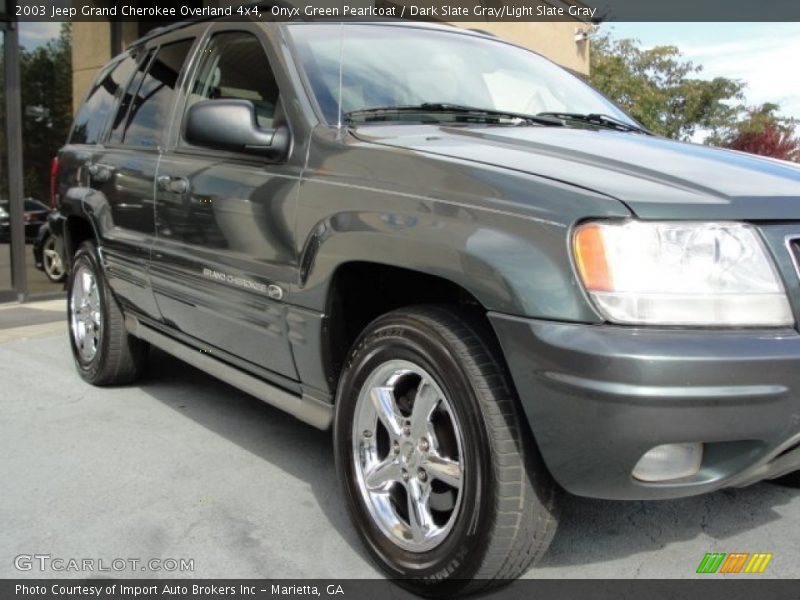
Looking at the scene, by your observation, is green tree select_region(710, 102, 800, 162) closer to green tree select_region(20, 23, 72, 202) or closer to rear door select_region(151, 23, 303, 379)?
green tree select_region(20, 23, 72, 202)

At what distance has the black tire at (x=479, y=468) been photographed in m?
2.11

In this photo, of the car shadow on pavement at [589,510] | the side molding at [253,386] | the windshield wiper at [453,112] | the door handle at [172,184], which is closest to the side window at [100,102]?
the door handle at [172,184]

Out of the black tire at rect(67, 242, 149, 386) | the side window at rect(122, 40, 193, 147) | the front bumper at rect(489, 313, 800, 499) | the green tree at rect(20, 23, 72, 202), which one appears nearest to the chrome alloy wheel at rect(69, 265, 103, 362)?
the black tire at rect(67, 242, 149, 386)

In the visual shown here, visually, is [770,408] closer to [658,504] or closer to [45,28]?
[658,504]

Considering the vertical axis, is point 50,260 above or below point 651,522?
below

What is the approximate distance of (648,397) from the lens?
188cm

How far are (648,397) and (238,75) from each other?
2.41 m

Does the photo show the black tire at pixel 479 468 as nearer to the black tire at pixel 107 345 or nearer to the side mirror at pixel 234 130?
the side mirror at pixel 234 130

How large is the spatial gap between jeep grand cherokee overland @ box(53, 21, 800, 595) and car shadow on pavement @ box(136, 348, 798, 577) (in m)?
0.41

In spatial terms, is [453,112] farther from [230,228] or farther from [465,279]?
[465,279]

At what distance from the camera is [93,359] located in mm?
4660

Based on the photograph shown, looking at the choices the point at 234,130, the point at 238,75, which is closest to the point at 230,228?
the point at 234,130

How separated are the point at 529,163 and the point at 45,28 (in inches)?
311

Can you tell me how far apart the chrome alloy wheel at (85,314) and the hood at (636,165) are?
2.53 m
